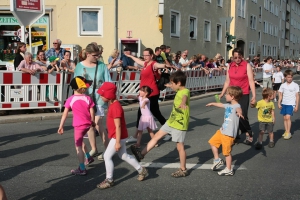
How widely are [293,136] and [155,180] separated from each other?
14.5 feet

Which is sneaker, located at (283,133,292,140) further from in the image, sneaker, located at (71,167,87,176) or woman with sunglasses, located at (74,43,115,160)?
sneaker, located at (71,167,87,176)

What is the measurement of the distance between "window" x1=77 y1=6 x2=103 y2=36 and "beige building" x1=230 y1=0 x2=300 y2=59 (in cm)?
1651

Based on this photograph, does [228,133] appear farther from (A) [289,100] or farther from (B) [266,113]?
(A) [289,100]

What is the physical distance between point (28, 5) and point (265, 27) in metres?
42.2

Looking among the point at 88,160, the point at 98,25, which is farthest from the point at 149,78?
the point at 98,25

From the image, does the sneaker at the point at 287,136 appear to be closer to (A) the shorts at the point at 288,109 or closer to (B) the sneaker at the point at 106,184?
(A) the shorts at the point at 288,109

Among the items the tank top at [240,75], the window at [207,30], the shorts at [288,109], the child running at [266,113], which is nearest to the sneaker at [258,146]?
the child running at [266,113]

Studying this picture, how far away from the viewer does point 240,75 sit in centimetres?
724

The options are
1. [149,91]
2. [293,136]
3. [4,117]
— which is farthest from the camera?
[4,117]

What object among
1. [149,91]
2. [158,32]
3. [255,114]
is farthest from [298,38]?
[149,91]

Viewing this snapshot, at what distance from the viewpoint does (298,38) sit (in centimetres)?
8144

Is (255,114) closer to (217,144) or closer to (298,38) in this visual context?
(217,144)

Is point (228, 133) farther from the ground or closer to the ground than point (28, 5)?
closer to the ground

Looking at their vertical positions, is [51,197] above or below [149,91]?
below
